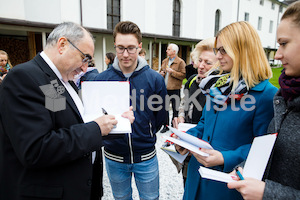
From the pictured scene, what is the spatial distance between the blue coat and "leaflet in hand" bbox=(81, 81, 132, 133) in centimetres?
63

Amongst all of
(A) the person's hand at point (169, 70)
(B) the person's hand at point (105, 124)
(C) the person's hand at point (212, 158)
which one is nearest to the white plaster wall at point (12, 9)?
(A) the person's hand at point (169, 70)

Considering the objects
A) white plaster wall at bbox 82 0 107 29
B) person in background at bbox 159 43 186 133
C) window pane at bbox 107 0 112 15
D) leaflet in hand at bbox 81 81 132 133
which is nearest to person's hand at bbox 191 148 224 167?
leaflet in hand at bbox 81 81 132 133

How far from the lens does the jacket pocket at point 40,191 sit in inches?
41.9

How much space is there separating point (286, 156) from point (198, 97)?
3.92ft

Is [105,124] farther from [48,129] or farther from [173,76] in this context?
[173,76]

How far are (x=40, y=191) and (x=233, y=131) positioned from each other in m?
1.19

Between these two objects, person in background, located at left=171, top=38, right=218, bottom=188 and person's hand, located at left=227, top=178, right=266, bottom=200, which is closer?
person's hand, located at left=227, top=178, right=266, bottom=200

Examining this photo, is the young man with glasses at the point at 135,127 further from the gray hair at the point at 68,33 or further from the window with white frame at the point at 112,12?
the window with white frame at the point at 112,12

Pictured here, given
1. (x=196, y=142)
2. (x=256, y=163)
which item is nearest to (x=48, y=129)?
(x=196, y=142)

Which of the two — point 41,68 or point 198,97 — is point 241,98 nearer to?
point 198,97

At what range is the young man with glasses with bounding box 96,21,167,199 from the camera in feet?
6.02

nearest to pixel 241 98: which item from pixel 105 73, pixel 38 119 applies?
pixel 38 119

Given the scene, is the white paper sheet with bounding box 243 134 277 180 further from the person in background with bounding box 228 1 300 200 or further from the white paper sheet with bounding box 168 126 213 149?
the white paper sheet with bounding box 168 126 213 149

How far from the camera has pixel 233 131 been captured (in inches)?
50.3
